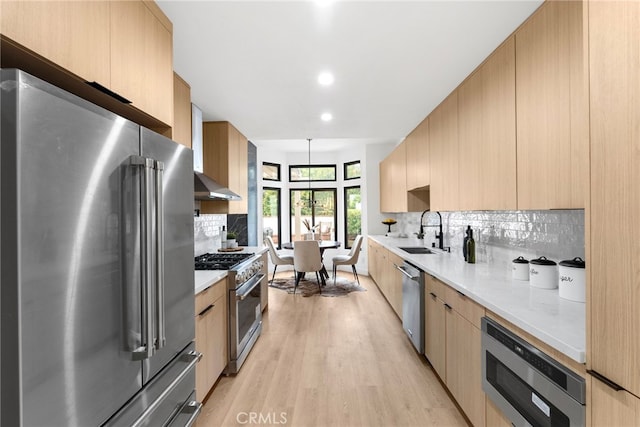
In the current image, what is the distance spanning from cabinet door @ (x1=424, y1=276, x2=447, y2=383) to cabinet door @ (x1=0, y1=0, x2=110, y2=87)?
2.46 metres

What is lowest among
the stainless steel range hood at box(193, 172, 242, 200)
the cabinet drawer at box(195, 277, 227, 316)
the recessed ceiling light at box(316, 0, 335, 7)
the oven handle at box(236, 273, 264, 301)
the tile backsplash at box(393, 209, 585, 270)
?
the oven handle at box(236, 273, 264, 301)

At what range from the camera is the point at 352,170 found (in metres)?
7.05

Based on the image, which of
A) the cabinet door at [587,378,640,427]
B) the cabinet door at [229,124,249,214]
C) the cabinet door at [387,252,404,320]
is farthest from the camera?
the cabinet door at [229,124,249,214]

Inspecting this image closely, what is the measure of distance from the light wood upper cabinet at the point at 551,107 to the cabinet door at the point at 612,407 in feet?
2.60

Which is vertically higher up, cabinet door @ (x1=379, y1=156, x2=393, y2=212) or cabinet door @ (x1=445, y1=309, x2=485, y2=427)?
cabinet door @ (x1=379, y1=156, x2=393, y2=212)

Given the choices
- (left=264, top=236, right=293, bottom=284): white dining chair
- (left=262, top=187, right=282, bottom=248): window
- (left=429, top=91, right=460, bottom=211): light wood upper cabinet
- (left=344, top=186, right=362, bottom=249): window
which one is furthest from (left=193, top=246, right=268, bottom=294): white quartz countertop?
(left=344, top=186, right=362, bottom=249): window

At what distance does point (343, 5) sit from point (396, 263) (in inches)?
112

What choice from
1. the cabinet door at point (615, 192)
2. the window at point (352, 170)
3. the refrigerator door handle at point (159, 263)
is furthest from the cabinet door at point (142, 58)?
the window at point (352, 170)

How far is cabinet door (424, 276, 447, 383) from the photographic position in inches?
87.7

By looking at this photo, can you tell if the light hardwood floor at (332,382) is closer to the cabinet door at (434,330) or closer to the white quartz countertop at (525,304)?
the cabinet door at (434,330)

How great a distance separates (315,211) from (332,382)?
16.8 ft

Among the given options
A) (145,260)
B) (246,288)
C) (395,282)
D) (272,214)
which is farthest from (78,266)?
(272,214)

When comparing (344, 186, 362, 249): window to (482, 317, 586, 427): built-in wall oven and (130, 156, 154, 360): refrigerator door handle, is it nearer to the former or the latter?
(482, 317, 586, 427): built-in wall oven

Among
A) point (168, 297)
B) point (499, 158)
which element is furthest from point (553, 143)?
point (168, 297)
